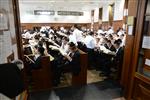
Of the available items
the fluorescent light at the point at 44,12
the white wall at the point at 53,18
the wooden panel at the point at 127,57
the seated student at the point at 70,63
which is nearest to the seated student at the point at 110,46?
the seated student at the point at 70,63

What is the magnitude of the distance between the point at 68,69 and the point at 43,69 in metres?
0.63

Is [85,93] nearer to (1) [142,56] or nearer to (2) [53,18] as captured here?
(1) [142,56]

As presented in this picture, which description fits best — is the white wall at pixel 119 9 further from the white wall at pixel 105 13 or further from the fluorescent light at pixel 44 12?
the fluorescent light at pixel 44 12

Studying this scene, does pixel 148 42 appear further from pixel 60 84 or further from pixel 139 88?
pixel 60 84

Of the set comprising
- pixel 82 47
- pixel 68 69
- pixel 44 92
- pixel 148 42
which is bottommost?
pixel 44 92

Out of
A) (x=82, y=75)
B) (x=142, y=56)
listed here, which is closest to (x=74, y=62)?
(x=82, y=75)

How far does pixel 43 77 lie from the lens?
3109 mm

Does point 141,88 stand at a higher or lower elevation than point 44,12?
lower

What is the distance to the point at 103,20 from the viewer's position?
11898 mm

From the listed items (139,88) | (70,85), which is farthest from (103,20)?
(139,88)

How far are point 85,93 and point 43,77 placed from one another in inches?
38.6

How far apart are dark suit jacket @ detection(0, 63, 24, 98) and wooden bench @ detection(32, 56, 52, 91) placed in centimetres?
198

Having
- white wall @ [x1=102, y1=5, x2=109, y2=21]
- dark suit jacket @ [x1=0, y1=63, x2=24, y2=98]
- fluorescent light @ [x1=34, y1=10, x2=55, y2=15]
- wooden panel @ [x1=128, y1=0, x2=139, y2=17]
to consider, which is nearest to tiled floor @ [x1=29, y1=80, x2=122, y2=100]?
wooden panel @ [x1=128, y1=0, x2=139, y2=17]

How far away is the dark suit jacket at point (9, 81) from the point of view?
3.00 feet
